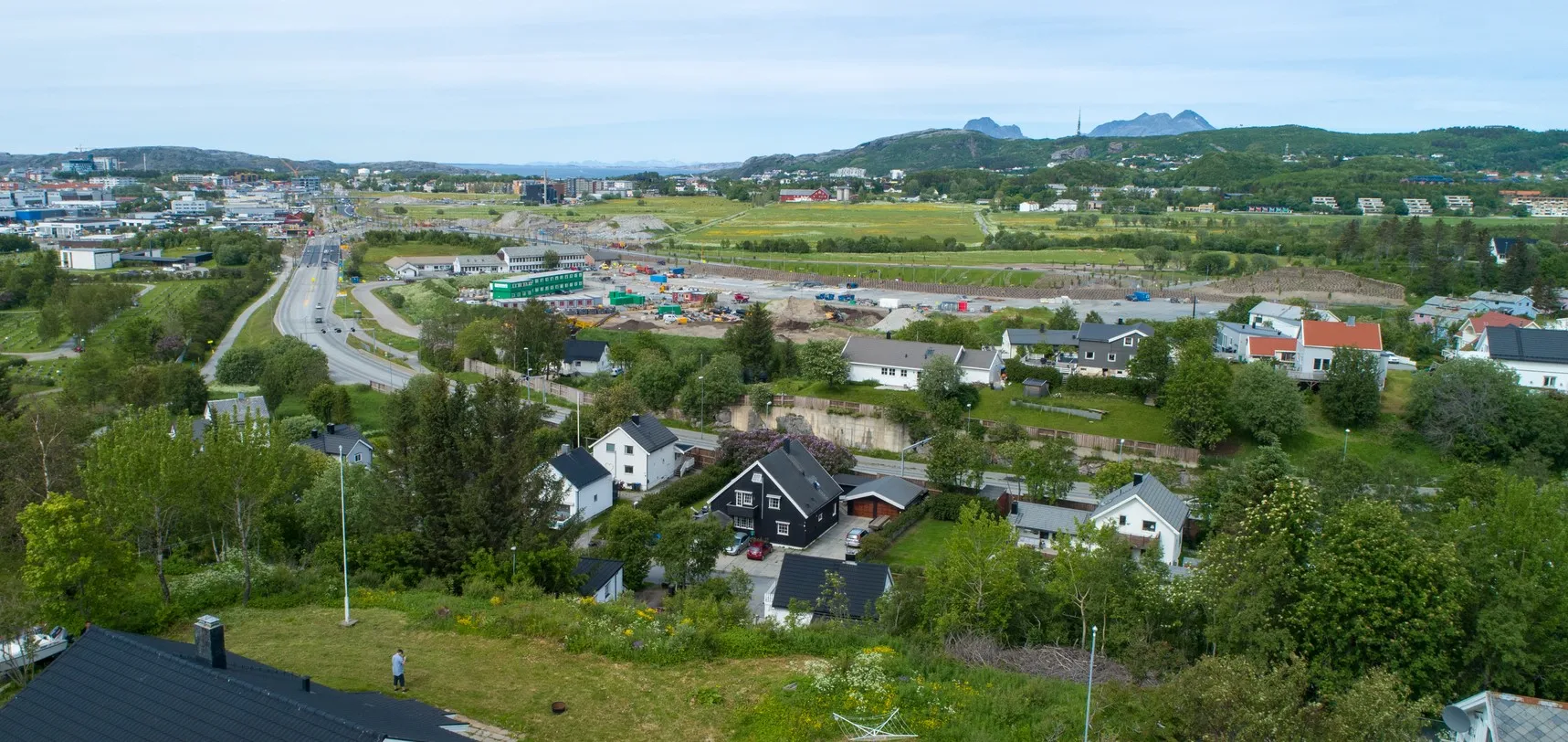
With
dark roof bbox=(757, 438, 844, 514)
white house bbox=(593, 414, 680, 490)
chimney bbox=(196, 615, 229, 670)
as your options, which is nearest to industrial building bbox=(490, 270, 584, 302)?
white house bbox=(593, 414, 680, 490)

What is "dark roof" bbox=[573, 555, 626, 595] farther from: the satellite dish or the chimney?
the satellite dish

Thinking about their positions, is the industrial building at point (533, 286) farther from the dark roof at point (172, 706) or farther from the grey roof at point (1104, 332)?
the dark roof at point (172, 706)

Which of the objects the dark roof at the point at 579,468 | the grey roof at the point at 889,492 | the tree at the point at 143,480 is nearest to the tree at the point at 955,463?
the grey roof at the point at 889,492

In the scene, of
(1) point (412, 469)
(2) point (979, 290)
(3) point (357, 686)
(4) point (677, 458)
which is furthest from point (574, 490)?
(2) point (979, 290)

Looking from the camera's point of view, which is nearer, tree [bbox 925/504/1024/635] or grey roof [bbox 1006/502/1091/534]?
tree [bbox 925/504/1024/635]

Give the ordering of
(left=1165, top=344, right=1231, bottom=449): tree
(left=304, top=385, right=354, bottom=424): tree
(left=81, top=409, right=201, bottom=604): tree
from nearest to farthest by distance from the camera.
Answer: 1. (left=81, top=409, right=201, bottom=604): tree
2. (left=1165, top=344, right=1231, bottom=449): tree
3. (left=304, top=385, right=354, bottom=424): tree
